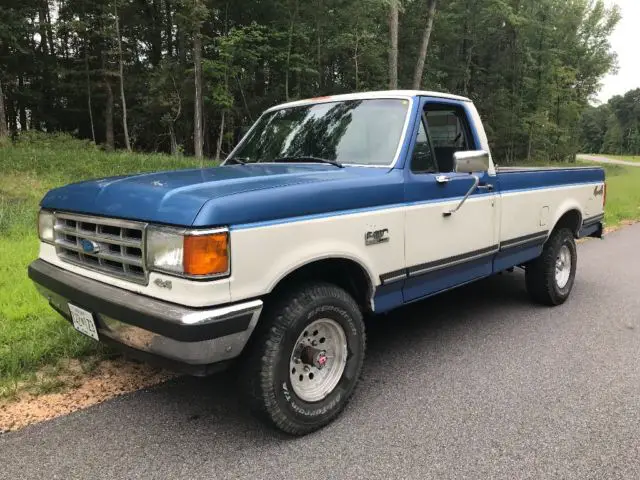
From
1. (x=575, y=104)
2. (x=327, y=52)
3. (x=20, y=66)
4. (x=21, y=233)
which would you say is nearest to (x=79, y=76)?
(x=20, y=66)

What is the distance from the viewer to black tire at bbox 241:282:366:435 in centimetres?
276

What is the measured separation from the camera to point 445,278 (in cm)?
397

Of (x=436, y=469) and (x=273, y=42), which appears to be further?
(x=273, y=42)

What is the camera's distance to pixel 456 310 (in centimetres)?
536

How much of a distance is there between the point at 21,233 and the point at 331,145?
565cm

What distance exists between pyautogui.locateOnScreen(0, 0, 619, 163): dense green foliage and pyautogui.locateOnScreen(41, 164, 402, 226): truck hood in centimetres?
1708

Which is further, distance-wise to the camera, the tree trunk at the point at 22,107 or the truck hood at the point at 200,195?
the tree trunk at the point at 22,107

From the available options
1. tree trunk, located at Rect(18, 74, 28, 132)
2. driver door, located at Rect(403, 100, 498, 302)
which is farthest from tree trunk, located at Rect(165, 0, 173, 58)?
driver door, located at Rect(403, 100, 498, 302)

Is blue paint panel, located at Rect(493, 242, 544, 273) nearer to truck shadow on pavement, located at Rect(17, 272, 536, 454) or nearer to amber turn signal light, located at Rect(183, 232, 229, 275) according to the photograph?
truck shadow on pavement, located at Rect(17, 272, 536, 454)

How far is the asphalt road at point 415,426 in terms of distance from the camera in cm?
266

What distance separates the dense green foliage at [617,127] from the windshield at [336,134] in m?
112

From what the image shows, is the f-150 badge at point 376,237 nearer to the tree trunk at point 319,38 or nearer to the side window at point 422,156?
the side window at point 422,156

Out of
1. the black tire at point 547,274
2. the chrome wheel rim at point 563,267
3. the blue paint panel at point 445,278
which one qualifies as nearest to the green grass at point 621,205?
the chrome wheel rim at point 563,267

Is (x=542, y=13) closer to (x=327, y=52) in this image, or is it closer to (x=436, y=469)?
(x=327, y=52)
